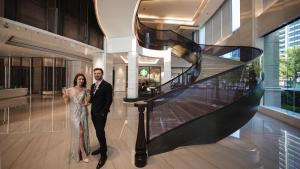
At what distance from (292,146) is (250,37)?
22.7ft

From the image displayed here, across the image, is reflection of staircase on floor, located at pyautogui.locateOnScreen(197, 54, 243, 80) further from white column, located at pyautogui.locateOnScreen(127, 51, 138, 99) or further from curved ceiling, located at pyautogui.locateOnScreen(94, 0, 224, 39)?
curved ceiling, located at pyautogui.locateOnScreen(94, 0, 224, 39)

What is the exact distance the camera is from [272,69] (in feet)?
27.7

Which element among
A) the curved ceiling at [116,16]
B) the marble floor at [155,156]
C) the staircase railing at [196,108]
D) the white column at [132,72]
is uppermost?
the curved ceiling at [116,16]

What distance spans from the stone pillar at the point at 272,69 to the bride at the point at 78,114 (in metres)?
7.90

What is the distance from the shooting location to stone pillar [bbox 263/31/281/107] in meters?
8.11

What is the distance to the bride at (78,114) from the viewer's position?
3.07 meters

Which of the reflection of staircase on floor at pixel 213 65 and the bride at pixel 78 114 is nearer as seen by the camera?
the bride at pixel 78 114

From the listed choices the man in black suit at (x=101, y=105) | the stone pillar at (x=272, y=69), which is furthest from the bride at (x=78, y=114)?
the stone pillar at (x=272, y=69)

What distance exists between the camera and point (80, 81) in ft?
10.3

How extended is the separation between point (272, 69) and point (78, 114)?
28.2 ft

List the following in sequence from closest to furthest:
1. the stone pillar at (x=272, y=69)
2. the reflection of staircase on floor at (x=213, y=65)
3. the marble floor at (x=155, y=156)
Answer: the marble floor at (x=155, y=156) < the stone pillar at (x=272, y=69) < the reflection of staircase on floor at (x=213, y=65)

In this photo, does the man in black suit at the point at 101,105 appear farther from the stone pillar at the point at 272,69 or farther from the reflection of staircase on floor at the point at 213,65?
the stone pillar at the point at 272,69

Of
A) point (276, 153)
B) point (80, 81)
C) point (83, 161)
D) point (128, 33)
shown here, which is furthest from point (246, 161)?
point (128, 33)

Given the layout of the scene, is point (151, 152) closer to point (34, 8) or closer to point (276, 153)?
point (276, 153)
